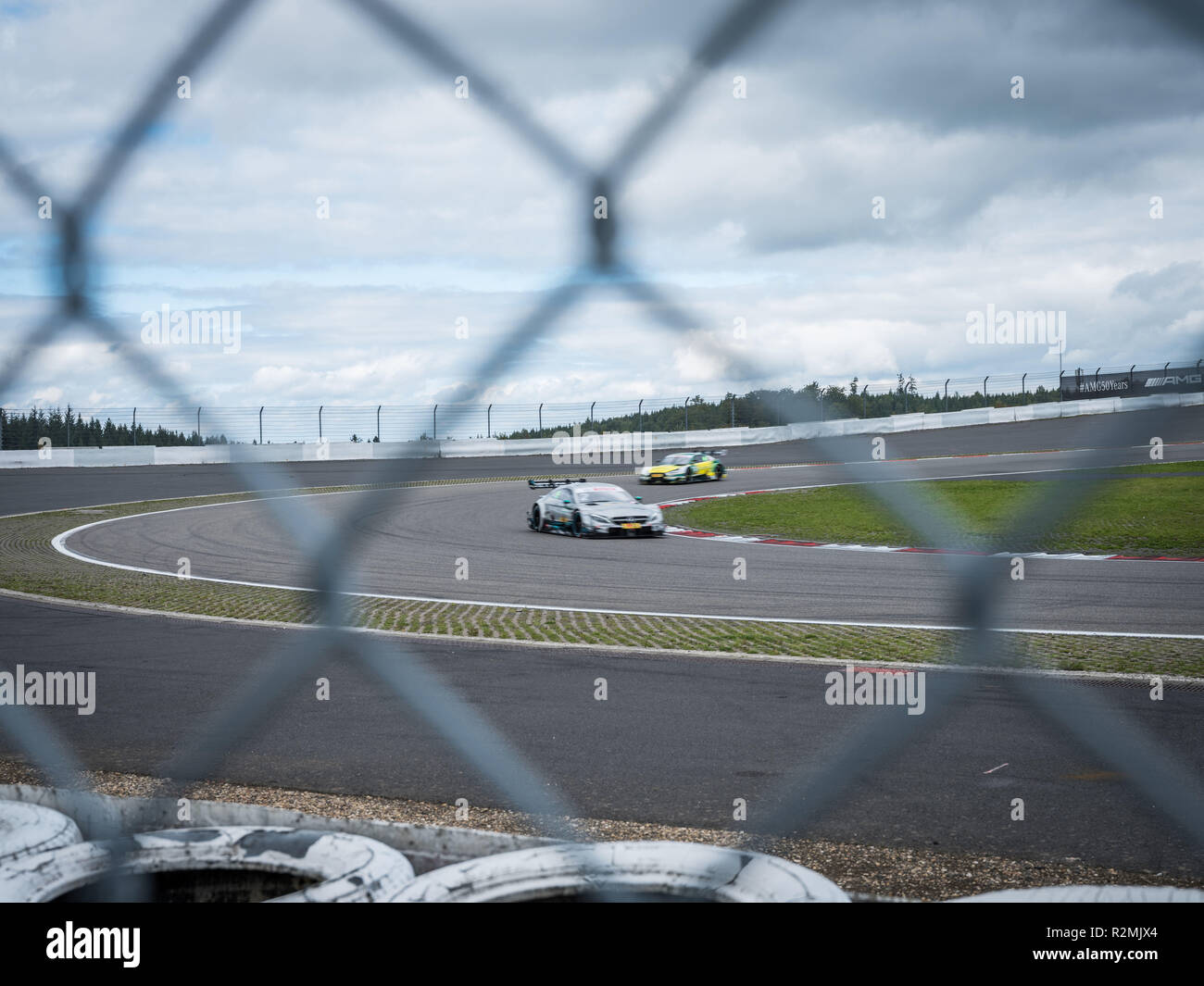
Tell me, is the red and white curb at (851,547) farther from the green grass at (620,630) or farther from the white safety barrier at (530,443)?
the green grass at (620,630)

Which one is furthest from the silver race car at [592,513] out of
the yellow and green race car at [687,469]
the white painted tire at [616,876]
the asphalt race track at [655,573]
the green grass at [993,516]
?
the white painted tire at [616,876]

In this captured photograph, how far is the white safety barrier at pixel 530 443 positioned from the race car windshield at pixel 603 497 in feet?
4.12

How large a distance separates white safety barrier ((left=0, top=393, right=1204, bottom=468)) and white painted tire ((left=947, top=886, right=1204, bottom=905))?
3.42ft

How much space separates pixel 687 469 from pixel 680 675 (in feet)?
83.6

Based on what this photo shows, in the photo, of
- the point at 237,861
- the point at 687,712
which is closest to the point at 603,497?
the point at 687,712

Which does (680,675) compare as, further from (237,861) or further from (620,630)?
(237,861)

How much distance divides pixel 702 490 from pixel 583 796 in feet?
84.3

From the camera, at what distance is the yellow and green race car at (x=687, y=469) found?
32750 mm

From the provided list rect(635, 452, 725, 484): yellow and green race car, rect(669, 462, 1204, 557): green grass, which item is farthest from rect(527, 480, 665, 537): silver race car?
rect(635, 452, 725, 484): yellow and green race car

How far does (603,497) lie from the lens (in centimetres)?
2067

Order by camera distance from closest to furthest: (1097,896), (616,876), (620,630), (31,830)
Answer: (1097,896) < (616,876) < (31,830) < (620,630)

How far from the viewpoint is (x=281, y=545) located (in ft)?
62.7
